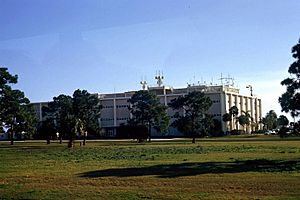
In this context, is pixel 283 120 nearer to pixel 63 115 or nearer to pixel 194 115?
pixel 63 115

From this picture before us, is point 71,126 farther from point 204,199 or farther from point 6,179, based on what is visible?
point 204,199

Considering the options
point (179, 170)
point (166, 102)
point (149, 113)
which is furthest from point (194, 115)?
point (179, 170)

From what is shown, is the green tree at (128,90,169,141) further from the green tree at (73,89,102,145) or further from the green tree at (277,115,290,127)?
the green tree at (277,115,290,127)

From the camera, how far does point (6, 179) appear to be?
31.5 meters

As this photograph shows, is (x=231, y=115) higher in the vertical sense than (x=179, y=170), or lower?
higher

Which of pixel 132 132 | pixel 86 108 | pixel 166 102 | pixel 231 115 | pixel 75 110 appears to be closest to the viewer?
pixel 75 110

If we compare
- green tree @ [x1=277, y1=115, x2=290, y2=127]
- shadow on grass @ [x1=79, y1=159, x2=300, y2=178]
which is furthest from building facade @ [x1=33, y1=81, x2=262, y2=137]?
shadow on grass @ [x1=79, y1=159, x2=300, y2=178]

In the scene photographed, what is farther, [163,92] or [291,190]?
[163,92]

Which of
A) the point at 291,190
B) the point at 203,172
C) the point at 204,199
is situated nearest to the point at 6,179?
the point at 203,172

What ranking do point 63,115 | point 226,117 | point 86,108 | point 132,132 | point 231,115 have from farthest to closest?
point 231,115 → point 226,117 → point 132,132 → point 86,108 → point 63,115

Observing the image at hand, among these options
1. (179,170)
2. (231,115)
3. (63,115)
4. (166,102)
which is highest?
(166,102)

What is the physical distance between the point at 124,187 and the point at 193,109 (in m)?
94.9

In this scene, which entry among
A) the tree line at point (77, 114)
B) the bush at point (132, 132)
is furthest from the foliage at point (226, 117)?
the tree line at point (77, 114)

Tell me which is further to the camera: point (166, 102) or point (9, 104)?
point (166, 102)
